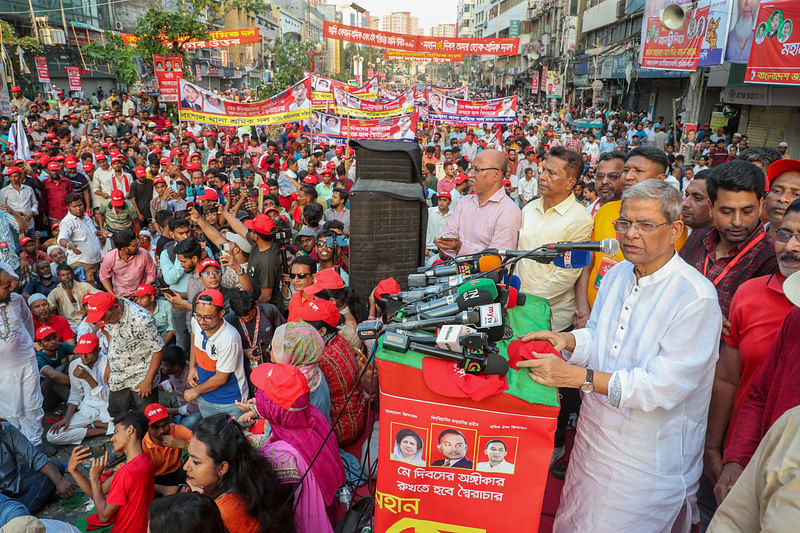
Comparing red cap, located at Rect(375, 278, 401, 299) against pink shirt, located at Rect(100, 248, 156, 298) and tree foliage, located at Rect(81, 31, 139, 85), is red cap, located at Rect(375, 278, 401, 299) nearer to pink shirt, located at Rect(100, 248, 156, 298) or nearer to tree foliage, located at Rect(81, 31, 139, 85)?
pink shirt, located at Rect(100, 248, 156, 298)

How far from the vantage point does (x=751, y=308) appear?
93.9 inches

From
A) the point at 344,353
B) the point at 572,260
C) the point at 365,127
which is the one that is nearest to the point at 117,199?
the point at 365,127

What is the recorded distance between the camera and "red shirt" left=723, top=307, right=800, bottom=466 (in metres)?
1.92

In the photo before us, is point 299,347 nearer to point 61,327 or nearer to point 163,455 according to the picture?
point 163,455

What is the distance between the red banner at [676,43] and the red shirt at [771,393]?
44.5 feet

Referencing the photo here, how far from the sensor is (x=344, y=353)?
3758 mm

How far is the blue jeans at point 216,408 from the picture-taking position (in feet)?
13.3

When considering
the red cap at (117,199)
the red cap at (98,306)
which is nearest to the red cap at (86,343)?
the red cap at (98,306)

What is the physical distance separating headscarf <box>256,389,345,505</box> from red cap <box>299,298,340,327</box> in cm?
77

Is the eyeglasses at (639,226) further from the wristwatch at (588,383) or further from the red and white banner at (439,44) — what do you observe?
the red and white banner at (439,44)

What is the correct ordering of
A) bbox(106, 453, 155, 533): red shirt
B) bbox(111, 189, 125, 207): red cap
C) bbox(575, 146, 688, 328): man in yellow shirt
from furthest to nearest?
bbox(111, 189, 125, 207): red cap, bbox(575, 146, 688, 328): man in yellow shirt, bbox(106, 453, 155, 533): red shirt

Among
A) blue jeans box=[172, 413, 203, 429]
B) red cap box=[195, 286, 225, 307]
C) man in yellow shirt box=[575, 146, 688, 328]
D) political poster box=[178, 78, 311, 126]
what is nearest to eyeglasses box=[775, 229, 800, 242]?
man in yellow shirt box=[575, 146, 688, 328]

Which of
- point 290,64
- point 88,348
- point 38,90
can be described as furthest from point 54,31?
point 88,348

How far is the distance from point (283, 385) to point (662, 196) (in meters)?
2.05
